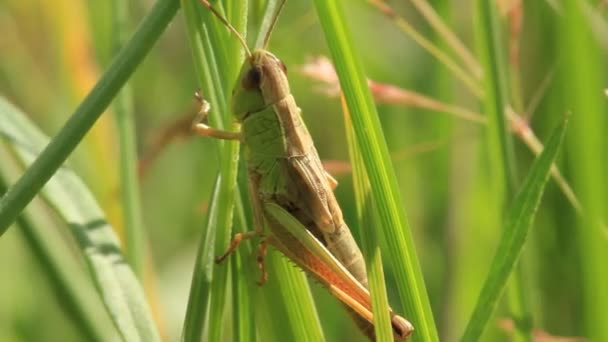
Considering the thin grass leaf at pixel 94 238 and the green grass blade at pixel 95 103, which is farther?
the thin grass leaf at pixel 94 238

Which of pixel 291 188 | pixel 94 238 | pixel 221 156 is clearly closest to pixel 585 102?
pixel 221 156

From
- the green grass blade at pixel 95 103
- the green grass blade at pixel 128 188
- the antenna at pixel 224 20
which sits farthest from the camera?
the green grass blade at pixel 128 188

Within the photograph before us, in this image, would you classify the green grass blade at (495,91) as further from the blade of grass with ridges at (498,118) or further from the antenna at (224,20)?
the antenna at (224,20)

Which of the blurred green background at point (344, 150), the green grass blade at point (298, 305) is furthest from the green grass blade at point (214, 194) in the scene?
the blurred green background at point (344, 150)

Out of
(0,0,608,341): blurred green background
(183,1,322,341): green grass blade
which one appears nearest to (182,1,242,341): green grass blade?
(183,1,322,341): green grass blade

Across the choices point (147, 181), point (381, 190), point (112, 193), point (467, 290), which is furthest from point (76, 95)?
point (381, 190)

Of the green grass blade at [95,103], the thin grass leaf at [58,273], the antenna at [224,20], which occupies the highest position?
the antenna at [224,20]

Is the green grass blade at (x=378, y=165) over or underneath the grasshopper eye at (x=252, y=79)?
underneath

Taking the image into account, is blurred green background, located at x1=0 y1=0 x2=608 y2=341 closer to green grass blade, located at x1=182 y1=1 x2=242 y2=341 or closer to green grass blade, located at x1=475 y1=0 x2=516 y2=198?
green grass blade, located at x1=475 y1=0 x2=516 y2=198
